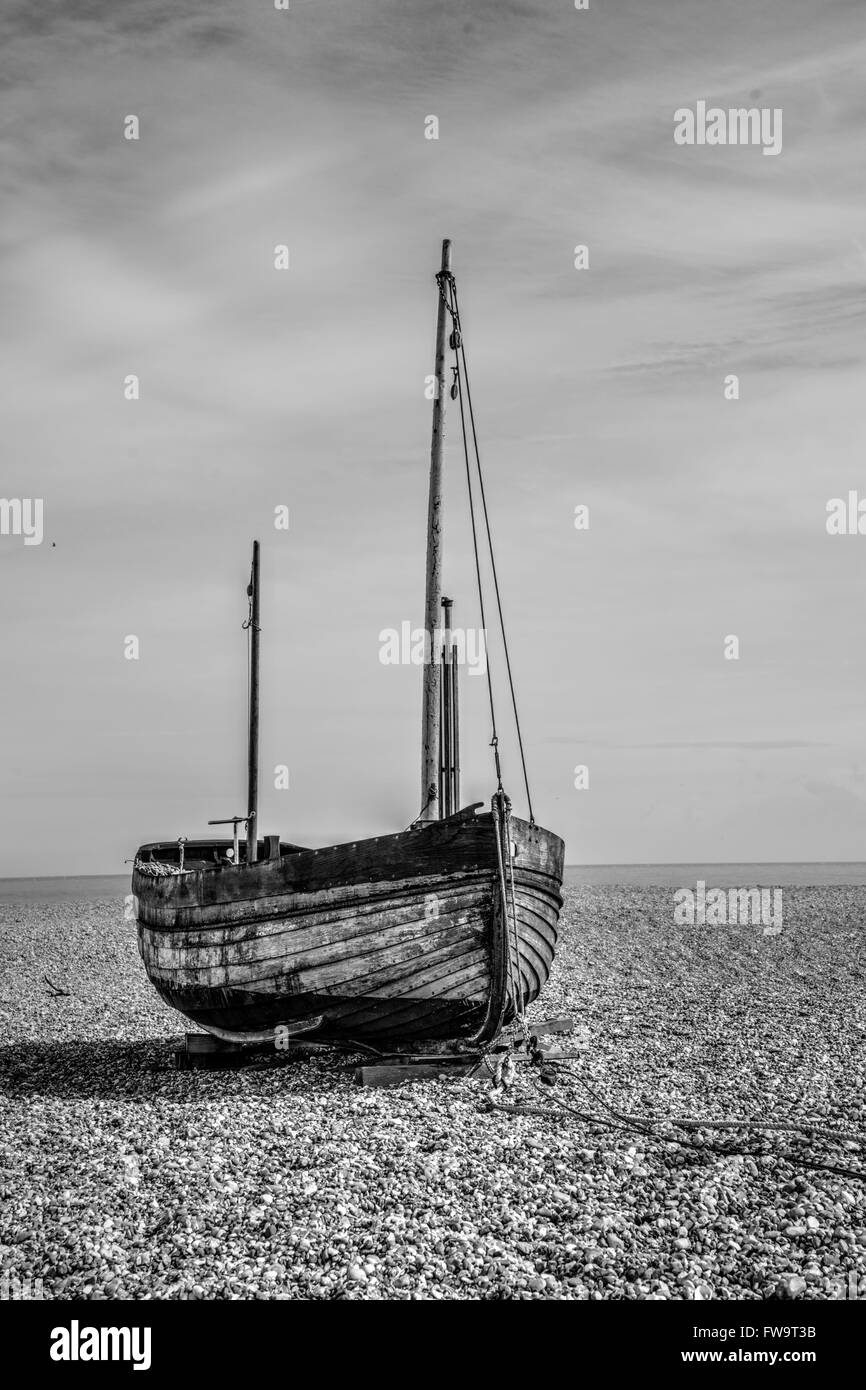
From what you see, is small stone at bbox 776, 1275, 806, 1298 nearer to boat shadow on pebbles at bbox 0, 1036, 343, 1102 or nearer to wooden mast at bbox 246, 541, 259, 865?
boat shadow on pebbles at bbox 0, 1036, 343, 1102

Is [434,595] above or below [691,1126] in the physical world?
above

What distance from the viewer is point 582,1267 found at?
688 centimetres

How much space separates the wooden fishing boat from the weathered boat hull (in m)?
0.01

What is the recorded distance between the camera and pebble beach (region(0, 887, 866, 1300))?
6867 mm

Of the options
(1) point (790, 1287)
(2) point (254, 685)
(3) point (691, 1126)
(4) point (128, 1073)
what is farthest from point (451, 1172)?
(2) point (254, 685)

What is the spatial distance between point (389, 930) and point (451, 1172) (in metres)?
3.35

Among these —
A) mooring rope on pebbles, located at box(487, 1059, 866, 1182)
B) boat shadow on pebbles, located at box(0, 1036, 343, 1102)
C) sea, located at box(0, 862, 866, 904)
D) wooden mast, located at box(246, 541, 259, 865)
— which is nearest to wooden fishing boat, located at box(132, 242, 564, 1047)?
boat shadow on pebbles, located at box(0, 1036, 343, 1102)

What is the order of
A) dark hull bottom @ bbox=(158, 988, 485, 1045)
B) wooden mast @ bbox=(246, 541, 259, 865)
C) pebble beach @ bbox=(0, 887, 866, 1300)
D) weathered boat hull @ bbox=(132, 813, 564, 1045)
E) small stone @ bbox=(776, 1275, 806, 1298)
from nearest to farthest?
small stone @ bbox=(776, 1275, 806, 1298) < pebble beach @ bbox=(0, 887, 866, 1300) < weathered boat hull @ bbox=(132, 813, 564, 1045) < dark hull bottom @ bbox=(158, 988, 485, 1045) < wooden mast @ bbox=(246, 541, 259, 865)

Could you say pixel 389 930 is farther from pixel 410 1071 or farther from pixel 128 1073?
pixel 128 1073

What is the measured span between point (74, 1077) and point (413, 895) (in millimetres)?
4653

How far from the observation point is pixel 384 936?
1173 cm

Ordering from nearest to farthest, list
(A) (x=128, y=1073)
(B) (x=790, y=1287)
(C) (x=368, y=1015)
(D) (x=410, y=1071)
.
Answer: (B) (x=790, y=1287)
(D) (x=410, y=1071)
(C) (x=368, y=1015)
(A) (x=128, y=1073)
